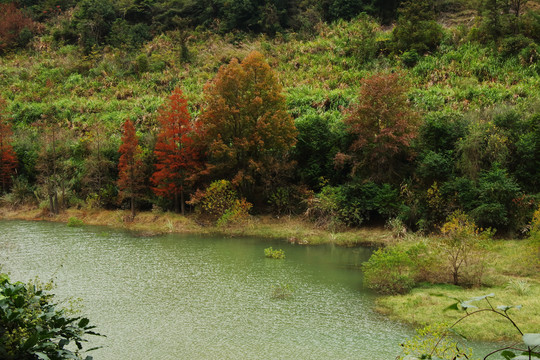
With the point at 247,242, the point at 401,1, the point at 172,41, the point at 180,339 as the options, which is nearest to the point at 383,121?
the point at 247,242

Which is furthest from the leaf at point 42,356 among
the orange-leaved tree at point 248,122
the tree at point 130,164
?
the tree at point 130,164

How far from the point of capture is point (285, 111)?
27.8m

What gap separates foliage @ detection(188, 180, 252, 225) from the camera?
26188mm

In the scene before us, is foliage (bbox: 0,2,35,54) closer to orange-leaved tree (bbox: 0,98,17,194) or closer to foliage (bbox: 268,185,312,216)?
orange-leaved tree (bbox: 0,98,17,194)

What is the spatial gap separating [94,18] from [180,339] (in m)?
51.1

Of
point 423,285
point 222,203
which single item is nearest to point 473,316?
point 423,285

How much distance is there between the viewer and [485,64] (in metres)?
33.6

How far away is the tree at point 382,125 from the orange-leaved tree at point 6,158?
83.1ft

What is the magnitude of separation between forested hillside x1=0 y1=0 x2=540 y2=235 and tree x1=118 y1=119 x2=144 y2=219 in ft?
0.40

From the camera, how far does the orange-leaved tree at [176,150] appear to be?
27812 mm

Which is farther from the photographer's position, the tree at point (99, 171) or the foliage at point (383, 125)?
the tree at point (99, 171)

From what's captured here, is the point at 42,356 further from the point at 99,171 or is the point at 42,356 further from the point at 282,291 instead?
the point at 99,171

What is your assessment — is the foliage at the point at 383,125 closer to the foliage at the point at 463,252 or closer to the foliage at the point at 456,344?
the foliage at the point at 463,252

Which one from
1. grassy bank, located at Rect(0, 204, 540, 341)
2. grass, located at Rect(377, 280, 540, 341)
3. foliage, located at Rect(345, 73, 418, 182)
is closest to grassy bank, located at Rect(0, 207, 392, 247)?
grassy bank, located at Rect(0, 204, 540, 341)
